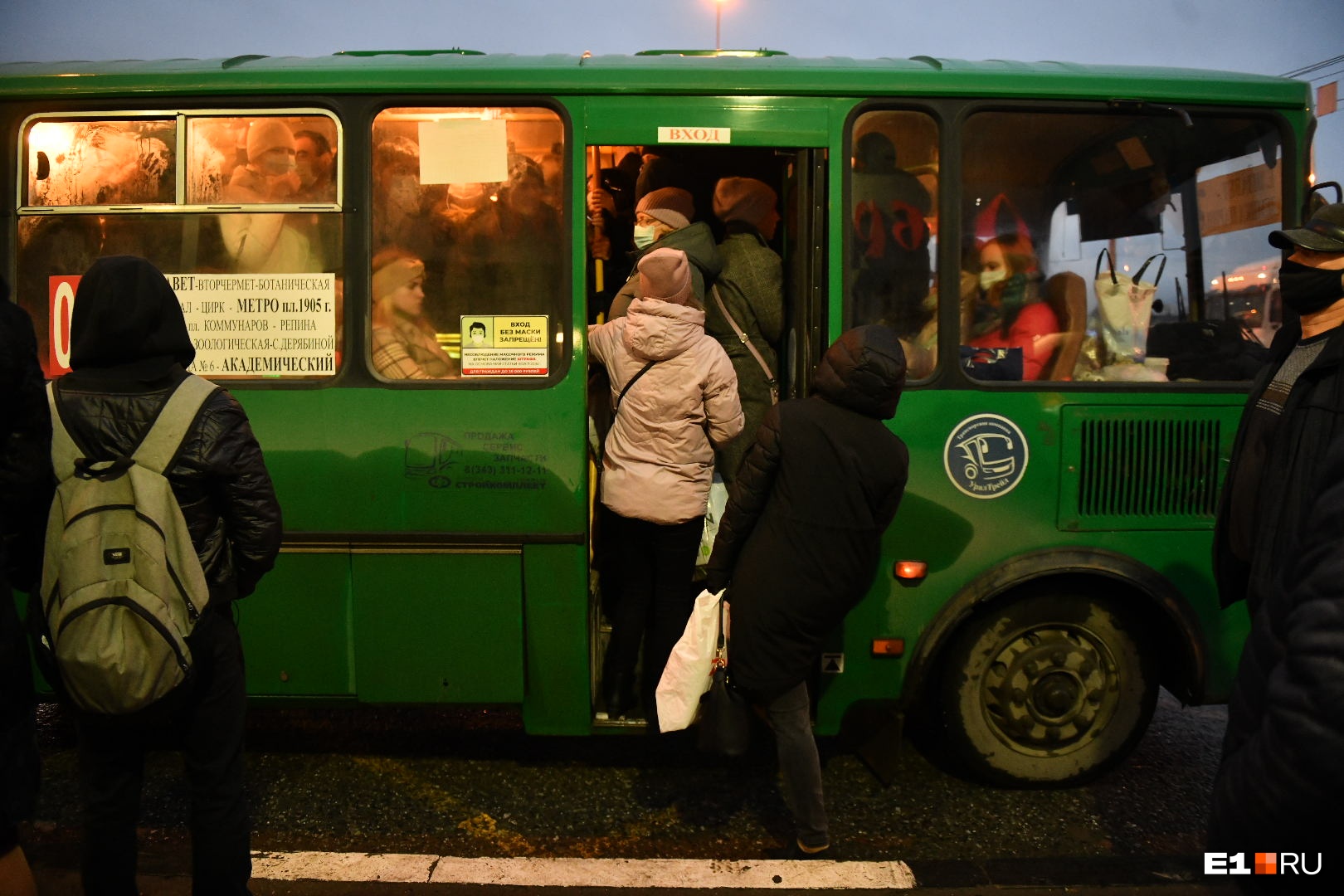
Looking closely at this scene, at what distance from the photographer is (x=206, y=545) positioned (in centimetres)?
247

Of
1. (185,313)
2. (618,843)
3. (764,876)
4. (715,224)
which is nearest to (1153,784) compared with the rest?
(764,876)

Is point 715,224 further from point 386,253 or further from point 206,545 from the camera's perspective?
point 206,545

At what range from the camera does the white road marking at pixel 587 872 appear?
3146mm

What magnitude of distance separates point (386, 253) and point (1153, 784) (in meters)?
3.74

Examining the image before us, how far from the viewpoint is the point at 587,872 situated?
3.22m

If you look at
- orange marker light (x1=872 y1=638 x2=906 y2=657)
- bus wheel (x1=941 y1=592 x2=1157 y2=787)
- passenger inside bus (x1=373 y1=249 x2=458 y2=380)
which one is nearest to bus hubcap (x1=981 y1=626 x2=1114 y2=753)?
bus wheel (x1=941 y1=592 x2=1157 y2=787)

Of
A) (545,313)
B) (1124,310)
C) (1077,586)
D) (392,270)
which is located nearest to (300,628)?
(392,270)

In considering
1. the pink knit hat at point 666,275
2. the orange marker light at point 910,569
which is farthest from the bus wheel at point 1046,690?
the pink knit hat at point 666,275

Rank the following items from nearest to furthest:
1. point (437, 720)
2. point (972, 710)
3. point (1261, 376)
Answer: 1. point (1261, 376)
2. point (972, 710)
3. point (437, 720)

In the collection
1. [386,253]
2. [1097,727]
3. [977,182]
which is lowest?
[1097,727]

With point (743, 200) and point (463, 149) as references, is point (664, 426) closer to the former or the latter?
point (743, 200)

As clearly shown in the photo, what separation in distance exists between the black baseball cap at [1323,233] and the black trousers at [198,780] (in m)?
3.01

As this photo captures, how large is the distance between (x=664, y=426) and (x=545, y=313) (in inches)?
24.7

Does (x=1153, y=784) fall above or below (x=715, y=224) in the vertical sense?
below
